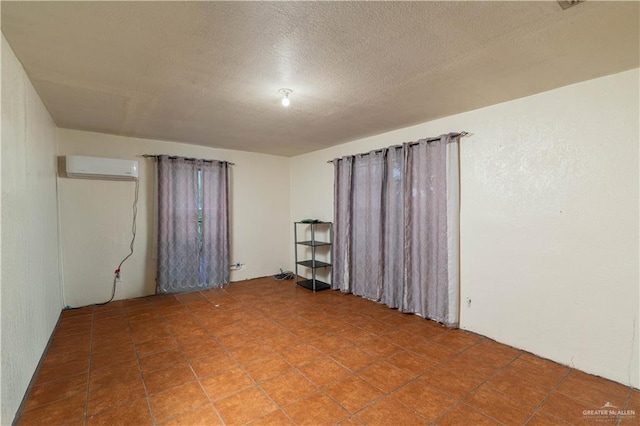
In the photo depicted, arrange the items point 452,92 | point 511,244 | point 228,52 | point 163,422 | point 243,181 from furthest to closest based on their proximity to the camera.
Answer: point 243,181 < point 511,244 < point 452,92 < point 228,52 < point 163,422

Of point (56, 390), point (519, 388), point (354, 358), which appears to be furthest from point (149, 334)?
point (519, 388)

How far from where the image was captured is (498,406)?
191 cm

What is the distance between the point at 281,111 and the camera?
3.00m

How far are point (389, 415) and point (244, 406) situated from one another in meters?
0.92

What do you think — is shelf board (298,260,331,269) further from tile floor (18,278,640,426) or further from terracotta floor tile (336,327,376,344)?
terracotta floor tile (336,327,376,344)

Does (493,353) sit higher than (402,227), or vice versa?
(402,227)

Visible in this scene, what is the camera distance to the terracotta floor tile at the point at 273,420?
174 cm

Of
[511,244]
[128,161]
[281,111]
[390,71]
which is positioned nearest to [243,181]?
[128,161]

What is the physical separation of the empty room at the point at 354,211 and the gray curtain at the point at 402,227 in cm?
3

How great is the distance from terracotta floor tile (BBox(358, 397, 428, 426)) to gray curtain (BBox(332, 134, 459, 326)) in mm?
1503

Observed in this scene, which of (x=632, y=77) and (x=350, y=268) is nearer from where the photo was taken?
(x=632, y=77)

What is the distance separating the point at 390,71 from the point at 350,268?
114 inches

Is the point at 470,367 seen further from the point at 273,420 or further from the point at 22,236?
the point at 22,236

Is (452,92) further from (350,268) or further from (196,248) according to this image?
(196,248)
